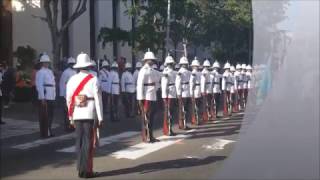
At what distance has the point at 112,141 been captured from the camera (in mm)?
12078

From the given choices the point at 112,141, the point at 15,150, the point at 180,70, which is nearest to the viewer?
the point at 15,150

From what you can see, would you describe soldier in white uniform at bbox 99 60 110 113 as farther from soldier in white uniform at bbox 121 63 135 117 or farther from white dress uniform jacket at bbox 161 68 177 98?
white dress uniform jacket at bbox 161 68 177 98

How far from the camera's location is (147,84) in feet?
39.2

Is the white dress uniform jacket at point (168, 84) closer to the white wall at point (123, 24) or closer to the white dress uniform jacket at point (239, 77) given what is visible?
the white dress uniform jacket at point (239, 77)

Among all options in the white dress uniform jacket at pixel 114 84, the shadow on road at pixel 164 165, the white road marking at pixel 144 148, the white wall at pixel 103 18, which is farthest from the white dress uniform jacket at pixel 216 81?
the white wall at pixel 103 18

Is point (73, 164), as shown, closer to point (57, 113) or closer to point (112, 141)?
point (112, 141)

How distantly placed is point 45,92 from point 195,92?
4109 millimetres

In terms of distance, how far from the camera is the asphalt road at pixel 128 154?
852cm

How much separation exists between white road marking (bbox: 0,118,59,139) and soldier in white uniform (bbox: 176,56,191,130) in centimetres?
327

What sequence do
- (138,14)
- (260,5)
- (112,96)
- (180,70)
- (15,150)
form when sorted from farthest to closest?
(138,14)
(112,96)
(180,70)
(15,150)
(260,5)

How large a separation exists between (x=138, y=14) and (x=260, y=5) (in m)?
16.1

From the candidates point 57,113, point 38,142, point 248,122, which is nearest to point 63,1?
point 57,113

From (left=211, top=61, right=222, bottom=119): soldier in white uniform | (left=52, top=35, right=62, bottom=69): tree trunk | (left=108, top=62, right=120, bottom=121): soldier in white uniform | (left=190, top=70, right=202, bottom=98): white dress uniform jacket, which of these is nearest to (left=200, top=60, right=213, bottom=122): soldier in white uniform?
(left=211, top=61, right=222, bottom=119): soldier in white uniform

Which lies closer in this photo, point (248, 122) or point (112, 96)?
point (248, 122)
